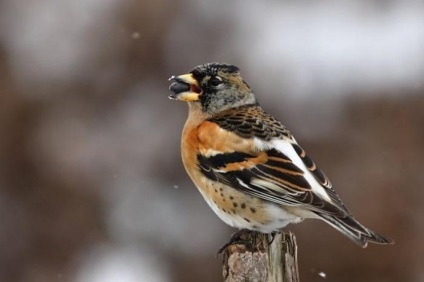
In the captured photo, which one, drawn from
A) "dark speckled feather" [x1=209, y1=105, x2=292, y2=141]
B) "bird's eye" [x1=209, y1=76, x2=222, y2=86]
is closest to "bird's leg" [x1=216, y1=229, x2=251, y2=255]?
"dark speckled feather" [x1=209, y1=105, x2=292, y2=141]

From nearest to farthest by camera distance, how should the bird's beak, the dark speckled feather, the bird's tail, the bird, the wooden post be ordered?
the wooden post < the bird's tail < the bird < the dark speckled feather < the bird's beak

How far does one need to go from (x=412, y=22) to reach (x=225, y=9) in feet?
7.76

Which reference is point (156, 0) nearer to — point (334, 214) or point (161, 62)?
point (161, 62)

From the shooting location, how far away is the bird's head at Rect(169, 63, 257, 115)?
4.56m

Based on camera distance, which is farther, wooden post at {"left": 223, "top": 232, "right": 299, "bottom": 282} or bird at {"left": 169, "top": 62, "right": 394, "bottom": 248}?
bird at {"left": 169, "top": 62, "right": 394, "bottom": 248}

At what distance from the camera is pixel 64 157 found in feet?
27.1

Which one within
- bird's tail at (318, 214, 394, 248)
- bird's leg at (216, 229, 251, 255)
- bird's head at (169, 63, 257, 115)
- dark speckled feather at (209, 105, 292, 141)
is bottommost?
bird's leg at (216, 229, 251, 255)

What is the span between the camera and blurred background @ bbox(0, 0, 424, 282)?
25.0ft

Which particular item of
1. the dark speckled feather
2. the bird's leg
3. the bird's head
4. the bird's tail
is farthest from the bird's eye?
the bird's tail

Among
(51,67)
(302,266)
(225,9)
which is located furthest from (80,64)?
(302,266)

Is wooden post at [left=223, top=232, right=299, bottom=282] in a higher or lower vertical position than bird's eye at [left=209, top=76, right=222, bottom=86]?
lower

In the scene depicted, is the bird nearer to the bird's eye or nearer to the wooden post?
the bird's eye

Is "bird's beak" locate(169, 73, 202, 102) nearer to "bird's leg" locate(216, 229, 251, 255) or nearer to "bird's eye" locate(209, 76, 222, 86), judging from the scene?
"bird's eye" locate(209, 76, 222, 86)

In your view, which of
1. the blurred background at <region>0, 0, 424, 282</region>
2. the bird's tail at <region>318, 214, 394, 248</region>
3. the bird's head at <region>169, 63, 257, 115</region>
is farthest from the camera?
the blurred background at <region>0, 0, 424, 282</region>
